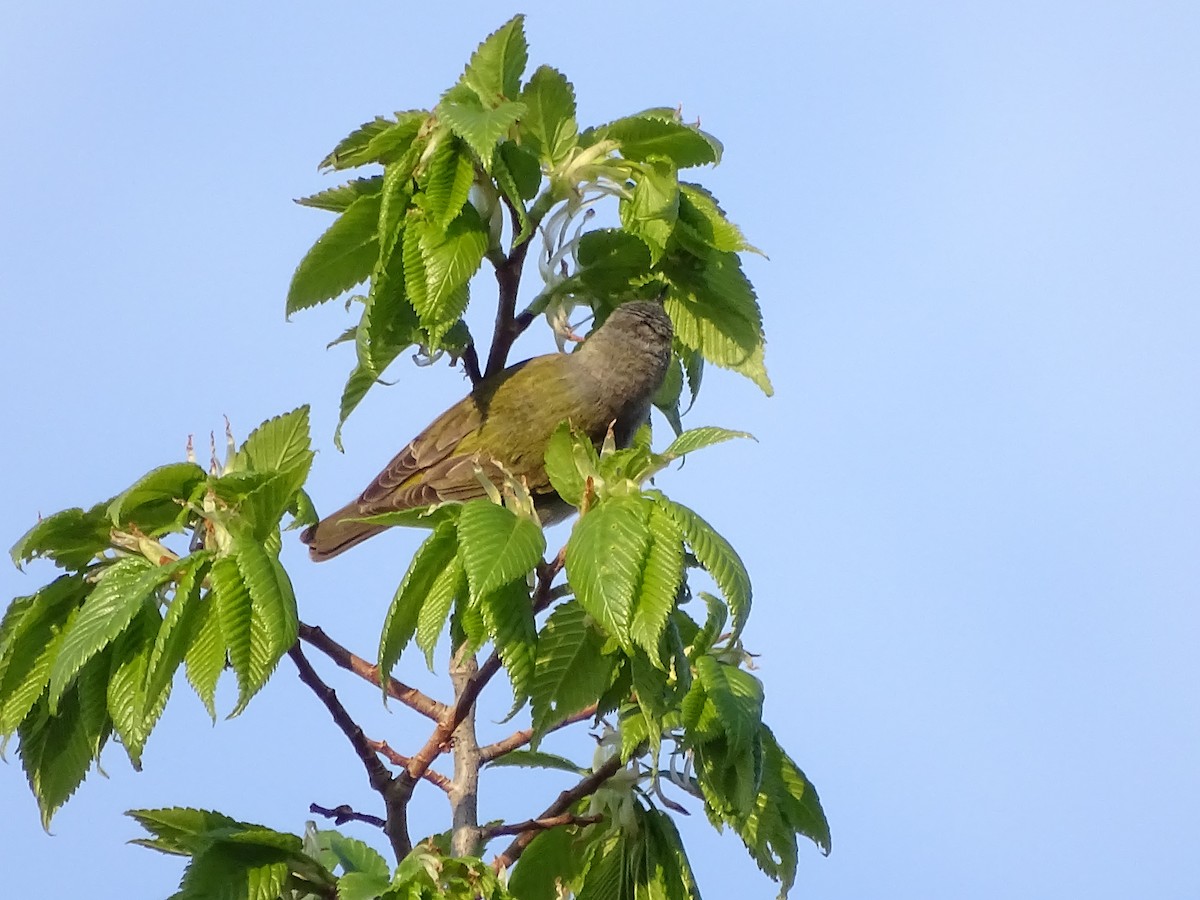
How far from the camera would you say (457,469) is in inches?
198

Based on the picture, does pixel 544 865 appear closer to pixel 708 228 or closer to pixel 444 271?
pixel 444 271

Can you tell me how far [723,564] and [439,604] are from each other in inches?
22.3

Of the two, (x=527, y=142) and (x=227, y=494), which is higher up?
(x=527, y=142)

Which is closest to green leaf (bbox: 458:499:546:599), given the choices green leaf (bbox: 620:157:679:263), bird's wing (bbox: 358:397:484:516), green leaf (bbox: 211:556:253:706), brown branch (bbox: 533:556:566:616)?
brown branch (bbox: 533:556:566:616)

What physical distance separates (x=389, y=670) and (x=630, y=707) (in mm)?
644

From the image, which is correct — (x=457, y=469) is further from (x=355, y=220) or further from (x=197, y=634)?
(x=197, y=634)

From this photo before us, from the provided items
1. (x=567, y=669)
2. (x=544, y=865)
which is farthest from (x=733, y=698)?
(x=544, y=865)

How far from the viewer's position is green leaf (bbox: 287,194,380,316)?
3.43 m

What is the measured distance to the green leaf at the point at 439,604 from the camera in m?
2.74

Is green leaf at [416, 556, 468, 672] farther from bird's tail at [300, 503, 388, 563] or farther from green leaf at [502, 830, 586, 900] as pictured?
bird's tail at [300, 503, 388, 563]

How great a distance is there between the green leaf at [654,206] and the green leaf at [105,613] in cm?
138

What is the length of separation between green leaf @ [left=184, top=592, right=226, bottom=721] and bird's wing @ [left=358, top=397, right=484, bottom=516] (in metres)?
2.21

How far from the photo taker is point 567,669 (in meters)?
2.89

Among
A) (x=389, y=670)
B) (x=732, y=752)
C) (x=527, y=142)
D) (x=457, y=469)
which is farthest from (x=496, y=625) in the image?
(x=457, y=469)
